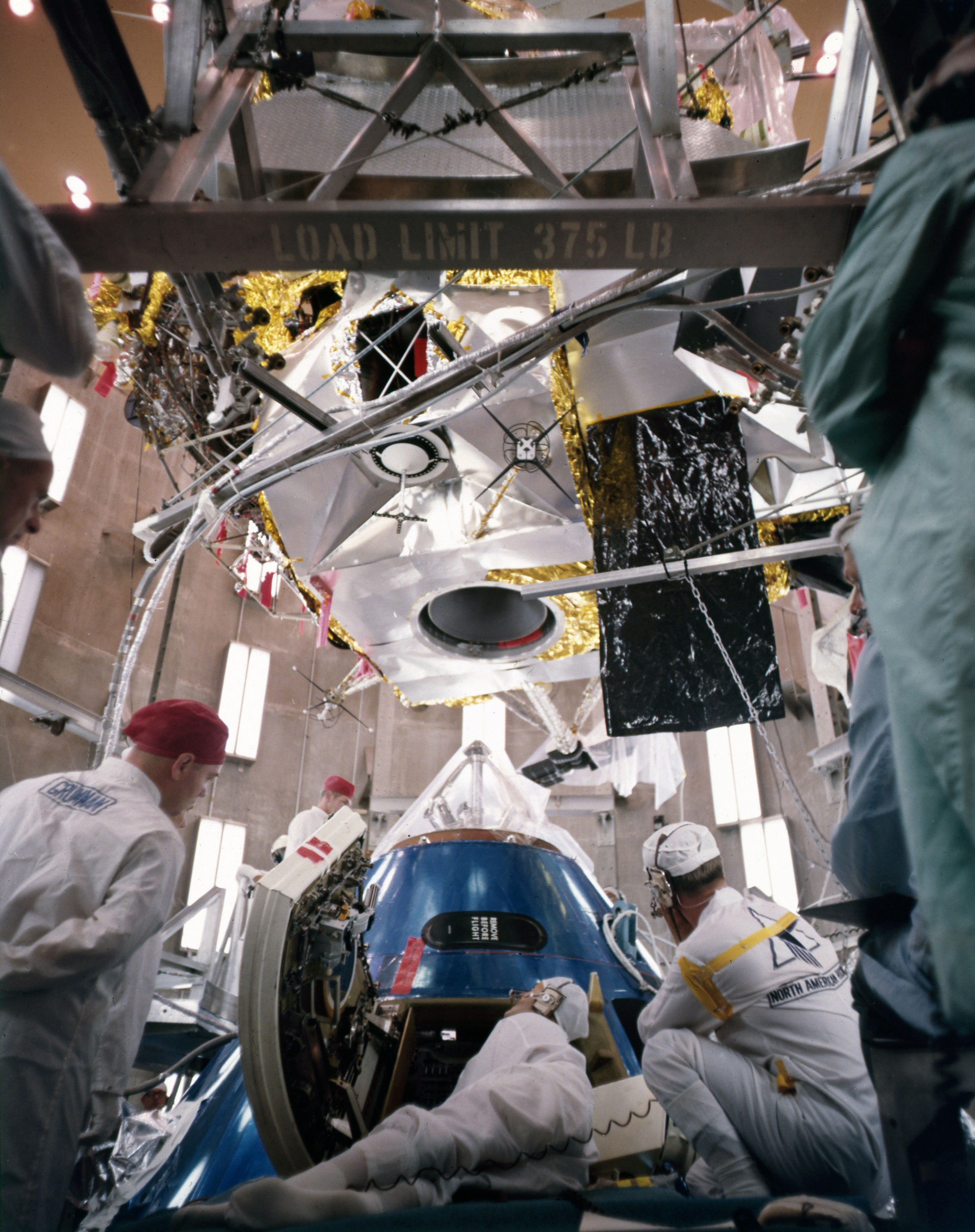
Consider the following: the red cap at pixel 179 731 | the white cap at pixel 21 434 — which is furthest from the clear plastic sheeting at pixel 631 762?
the white cap at pixel 21 434

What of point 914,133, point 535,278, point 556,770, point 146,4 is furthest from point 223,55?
point 556,770

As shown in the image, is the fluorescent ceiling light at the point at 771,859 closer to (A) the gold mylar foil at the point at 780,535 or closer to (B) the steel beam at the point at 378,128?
(A) the gold mylar foil at the point at 780,535

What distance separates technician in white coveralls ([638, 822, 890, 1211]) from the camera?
2.55m

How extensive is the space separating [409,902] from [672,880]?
1.25m

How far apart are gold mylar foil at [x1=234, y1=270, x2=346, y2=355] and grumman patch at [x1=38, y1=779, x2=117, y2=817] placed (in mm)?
2885

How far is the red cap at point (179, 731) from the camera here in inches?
104

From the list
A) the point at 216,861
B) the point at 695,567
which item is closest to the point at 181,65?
the point at 695,567

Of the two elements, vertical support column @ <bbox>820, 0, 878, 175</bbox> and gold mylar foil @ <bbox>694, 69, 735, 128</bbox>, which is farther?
gold mylar foil @ <bbox>694, 69, 735, 128</bbox>

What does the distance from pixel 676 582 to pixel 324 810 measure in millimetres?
3567

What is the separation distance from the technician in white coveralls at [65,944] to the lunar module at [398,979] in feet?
1.20

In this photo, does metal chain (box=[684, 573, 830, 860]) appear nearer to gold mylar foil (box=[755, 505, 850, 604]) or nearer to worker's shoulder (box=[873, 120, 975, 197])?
gold mylar foil (box=[755, 505, 850, 604])

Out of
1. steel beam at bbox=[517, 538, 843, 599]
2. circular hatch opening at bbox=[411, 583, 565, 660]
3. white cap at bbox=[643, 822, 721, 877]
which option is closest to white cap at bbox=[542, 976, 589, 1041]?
white cap at bbox=[643, 822, 721, 877]

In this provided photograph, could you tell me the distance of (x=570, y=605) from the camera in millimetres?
6168

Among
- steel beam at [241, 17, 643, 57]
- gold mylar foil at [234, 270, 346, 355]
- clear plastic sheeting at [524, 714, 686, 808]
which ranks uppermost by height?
gold mylar foil at [234, 270, 346, 355]
